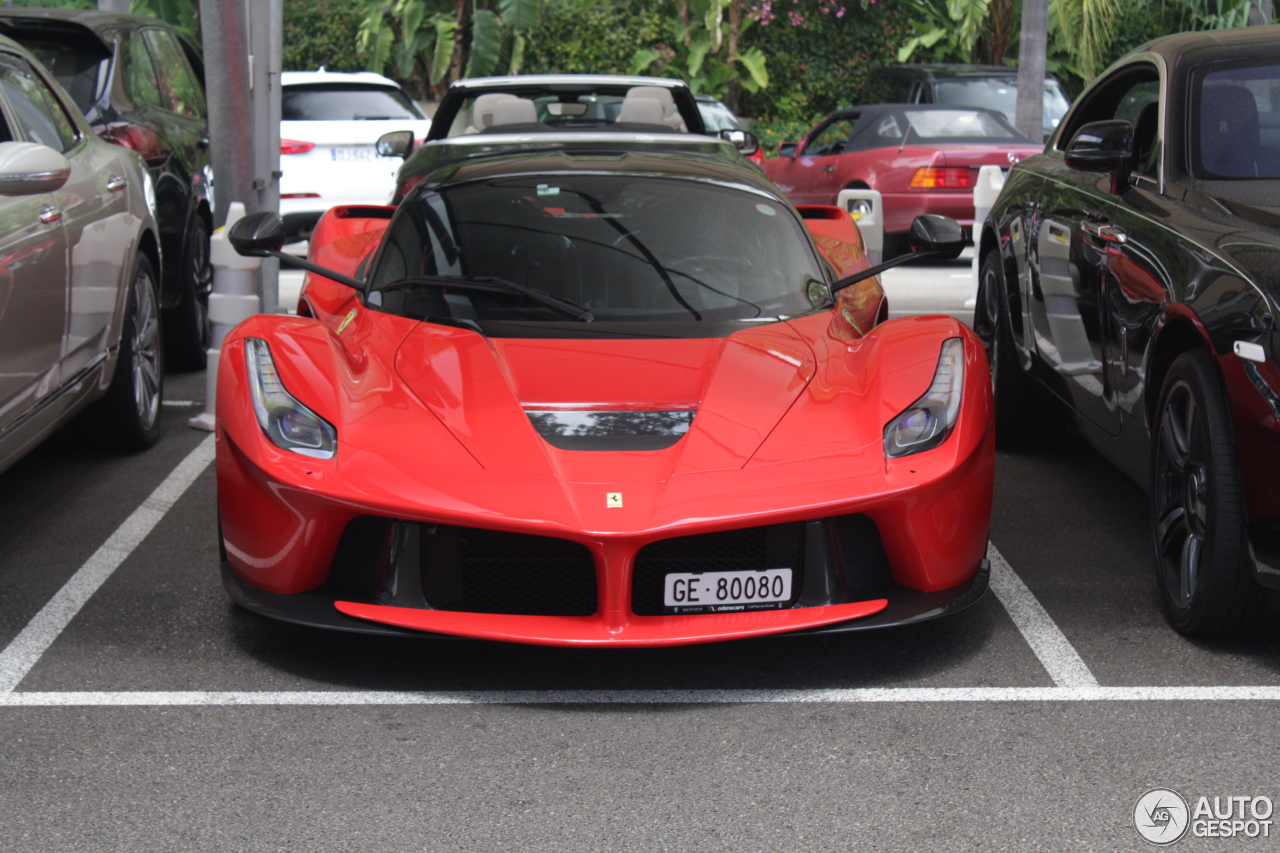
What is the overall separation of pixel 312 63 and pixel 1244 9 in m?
14.8

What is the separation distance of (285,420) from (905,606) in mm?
1617

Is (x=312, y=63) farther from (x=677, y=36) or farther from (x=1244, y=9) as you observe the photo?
(x=1244, y=9)

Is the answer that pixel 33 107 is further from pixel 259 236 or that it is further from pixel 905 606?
pixel 905 606

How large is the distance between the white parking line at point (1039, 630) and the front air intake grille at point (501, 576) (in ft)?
4.00

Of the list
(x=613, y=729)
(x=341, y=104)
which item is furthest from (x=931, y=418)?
(x=341, y=104)

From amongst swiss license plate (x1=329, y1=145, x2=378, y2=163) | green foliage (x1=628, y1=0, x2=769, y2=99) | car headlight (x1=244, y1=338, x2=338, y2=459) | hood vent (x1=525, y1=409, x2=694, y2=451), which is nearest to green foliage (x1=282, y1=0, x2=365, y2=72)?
green foliage (x1=628, y1=0, x2=769, y2=99)

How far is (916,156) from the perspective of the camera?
1223cm

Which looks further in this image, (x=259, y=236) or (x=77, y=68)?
(x=77, y=68)

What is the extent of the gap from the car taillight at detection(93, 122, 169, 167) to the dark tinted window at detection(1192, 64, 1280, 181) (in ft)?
15.1

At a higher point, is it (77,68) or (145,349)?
(77,68)

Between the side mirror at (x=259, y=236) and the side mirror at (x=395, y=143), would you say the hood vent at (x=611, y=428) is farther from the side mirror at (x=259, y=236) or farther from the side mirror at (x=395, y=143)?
the side mirror at (x=395, y=143)

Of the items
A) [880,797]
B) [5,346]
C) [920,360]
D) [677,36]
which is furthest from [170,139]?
[677,36]

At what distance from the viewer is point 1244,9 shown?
2036 cm

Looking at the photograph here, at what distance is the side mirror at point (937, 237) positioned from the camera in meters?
4.75
